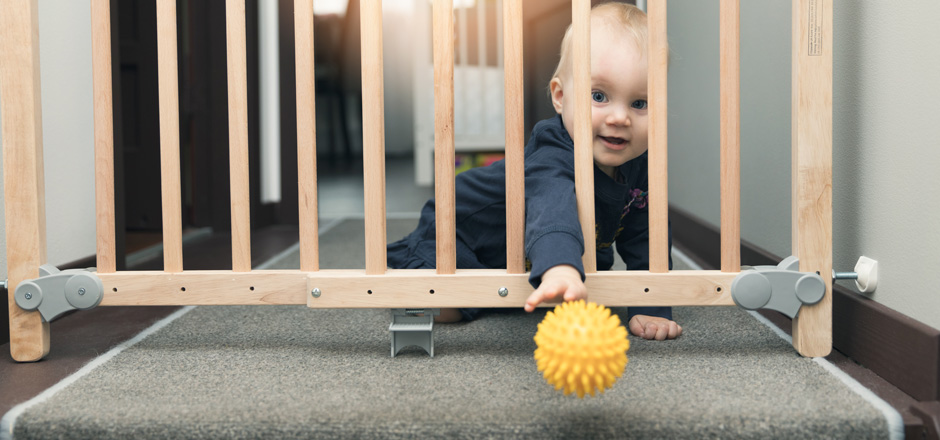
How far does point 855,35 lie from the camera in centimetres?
85

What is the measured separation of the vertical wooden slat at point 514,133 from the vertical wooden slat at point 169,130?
1.24 ft

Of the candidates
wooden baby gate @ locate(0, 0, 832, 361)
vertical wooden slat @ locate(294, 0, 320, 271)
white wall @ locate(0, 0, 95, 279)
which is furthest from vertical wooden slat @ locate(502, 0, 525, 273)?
white wall @ locate(0, 0, 95, 279)

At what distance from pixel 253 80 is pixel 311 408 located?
6.25 feet

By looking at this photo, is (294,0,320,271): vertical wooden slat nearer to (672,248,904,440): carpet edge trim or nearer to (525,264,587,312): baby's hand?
(525,264,587,312): baby's hand

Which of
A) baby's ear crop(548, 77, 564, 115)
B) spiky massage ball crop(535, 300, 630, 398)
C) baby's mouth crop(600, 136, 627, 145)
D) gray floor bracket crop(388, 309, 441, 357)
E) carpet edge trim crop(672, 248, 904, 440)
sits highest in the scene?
baby's ear crop(548, 77, 564, 115)

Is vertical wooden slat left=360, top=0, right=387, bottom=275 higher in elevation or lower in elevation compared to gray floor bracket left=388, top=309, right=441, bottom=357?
higher

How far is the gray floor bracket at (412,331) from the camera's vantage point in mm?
815

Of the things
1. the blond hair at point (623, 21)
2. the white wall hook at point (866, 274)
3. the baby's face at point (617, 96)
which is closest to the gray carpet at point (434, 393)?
the white wall hook at point (866, 274)

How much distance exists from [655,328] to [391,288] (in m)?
0.35

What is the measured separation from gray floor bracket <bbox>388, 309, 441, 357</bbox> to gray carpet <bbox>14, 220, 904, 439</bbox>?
0.06ft

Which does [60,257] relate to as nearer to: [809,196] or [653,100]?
[653,100]

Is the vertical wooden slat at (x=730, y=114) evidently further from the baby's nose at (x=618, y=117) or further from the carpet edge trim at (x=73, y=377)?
the carpet edge trim at (x=73, y=377)

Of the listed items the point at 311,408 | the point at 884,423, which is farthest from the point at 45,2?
the point at 884,423

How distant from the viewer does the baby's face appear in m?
0.88
